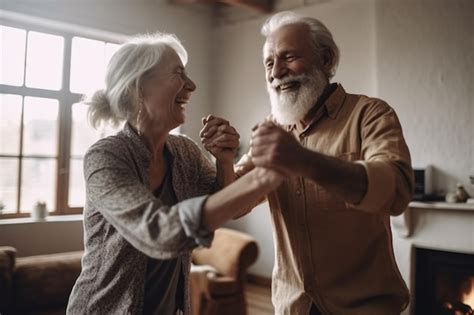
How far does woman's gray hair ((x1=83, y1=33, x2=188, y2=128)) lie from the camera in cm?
134

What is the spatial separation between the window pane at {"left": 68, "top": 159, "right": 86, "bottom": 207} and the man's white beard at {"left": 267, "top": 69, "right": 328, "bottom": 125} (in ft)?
11.5

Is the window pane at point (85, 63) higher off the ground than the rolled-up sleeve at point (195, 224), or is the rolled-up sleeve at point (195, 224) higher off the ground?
the window pane at point (85, 63)

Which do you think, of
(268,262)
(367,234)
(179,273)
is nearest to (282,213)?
(367,234)

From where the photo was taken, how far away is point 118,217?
3.34 ft

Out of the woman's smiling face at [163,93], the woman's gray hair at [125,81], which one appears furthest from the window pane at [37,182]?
the woman's smiling face at [163,93]

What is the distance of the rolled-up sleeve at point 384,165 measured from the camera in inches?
39.4

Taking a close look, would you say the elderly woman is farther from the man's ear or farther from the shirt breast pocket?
the man's ear

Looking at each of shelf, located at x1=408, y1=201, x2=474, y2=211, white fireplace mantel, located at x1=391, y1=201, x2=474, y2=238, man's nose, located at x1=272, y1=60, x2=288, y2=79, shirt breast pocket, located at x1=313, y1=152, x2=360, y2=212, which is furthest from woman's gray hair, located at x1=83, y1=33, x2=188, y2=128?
white fireplace mantel, located at x1=391, y1=201, x2=474, y2=238

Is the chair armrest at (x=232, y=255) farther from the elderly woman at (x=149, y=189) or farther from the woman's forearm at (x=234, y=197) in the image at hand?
the woman's forearm at (x=234, y=197)

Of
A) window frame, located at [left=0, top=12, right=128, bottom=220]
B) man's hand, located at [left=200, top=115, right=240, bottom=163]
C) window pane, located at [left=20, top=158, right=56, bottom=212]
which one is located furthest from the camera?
window frame, located at [left=0, top=12, right=128, bottom=220]

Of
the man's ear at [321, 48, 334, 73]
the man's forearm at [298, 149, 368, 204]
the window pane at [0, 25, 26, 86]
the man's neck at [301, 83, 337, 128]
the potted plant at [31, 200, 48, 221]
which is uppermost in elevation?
the window pane at [0, 25, 26, 86]

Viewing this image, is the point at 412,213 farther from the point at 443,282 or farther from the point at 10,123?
the point at 10,123

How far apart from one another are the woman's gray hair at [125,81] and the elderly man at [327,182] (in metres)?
0.26

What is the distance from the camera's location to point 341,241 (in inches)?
51.7
